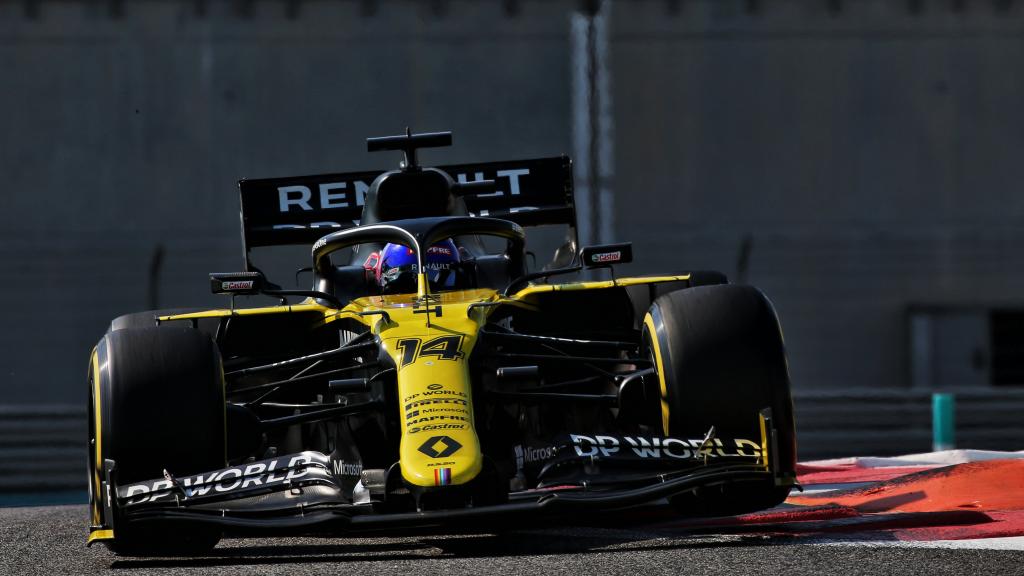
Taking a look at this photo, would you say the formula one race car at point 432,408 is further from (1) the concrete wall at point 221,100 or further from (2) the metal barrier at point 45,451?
(1) the concrete wall at point 221,100

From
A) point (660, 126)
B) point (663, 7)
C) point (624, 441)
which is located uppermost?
point (663, 7)

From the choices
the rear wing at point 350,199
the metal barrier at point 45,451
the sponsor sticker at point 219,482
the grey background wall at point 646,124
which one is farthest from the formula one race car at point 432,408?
the grey background wall at point 646,124

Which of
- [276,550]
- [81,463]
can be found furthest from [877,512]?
[81,463]

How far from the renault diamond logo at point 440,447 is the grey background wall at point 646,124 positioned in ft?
38.5

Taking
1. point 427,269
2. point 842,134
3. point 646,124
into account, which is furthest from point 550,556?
point 842,134

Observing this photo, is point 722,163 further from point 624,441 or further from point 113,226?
point 624,441

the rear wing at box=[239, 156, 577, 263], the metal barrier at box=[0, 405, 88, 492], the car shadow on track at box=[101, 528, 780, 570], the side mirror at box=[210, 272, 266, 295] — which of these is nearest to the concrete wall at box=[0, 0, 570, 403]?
the metal barrier at box=[0, 405, 88, 492]

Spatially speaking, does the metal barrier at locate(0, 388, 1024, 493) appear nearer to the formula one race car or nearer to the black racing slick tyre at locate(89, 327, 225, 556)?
the formula one race car

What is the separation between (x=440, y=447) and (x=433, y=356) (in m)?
0.54

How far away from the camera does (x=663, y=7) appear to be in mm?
18516

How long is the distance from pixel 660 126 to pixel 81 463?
881 cm

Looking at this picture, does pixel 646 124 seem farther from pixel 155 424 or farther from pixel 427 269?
pixel 155 424

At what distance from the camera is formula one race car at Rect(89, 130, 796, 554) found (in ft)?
20.2

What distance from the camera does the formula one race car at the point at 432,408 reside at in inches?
242
